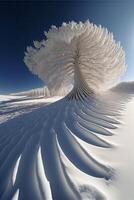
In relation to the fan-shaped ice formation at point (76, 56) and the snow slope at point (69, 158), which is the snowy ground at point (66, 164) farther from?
the fan-shaped ice formation at point (76, 56)

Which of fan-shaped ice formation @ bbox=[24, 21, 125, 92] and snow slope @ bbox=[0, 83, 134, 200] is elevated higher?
fan-shaped ice formation @ bbox=[24, 21, 125, 92]

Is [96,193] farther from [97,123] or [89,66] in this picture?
[89,66]

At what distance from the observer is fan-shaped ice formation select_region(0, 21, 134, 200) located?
2.75 m

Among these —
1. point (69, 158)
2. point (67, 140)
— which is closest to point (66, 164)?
point (69, 158)

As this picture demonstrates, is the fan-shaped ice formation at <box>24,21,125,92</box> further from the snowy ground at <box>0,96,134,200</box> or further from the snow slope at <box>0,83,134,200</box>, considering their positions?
the snowy ground at <box>0,96,134,200</box>

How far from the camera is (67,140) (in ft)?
13.6

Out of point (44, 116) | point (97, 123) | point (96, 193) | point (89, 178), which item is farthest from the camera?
point (44, 116)

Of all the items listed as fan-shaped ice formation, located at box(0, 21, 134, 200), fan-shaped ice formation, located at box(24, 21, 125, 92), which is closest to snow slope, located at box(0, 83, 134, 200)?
fan-shaped ice formation, located at box(0, 21, 134, 200)

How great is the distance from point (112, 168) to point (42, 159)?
103cm

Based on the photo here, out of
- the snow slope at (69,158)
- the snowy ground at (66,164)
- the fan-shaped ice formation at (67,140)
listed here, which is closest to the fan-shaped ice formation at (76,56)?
the fan-shaped ice formation at (67,140)

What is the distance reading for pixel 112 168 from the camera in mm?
2988

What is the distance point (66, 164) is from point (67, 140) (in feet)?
3.08

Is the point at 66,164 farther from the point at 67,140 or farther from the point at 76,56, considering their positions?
the point at 76,56

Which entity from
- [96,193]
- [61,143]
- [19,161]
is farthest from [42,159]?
[96,193]
